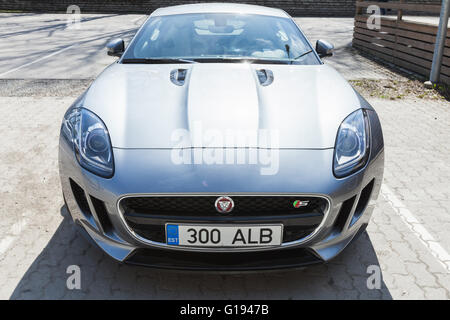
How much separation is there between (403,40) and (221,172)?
25.1 ft

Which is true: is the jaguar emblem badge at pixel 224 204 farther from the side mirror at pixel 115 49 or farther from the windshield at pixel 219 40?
the side mirror at pixel 115 49

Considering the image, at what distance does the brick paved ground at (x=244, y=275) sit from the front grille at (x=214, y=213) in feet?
1.33

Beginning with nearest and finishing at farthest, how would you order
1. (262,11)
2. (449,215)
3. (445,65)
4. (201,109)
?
(201,109) → (449,215) → (262,11) → (445,65)

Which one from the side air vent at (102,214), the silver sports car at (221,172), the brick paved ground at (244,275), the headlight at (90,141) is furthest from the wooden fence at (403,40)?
the side air vent at (102,214)

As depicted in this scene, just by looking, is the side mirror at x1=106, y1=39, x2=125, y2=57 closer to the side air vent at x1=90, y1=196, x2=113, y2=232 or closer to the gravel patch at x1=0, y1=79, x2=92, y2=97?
the side air vent at x1=90, y1=196, x2=113, y2=232

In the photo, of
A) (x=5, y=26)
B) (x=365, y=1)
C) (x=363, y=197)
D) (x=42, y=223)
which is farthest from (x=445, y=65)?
(x=5, y=26)

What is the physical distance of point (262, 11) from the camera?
3807 millimetres

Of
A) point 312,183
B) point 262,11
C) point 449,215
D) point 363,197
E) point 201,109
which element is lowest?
point 449,215

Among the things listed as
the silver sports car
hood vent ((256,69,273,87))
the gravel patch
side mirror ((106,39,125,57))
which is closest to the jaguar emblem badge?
the silver sports car

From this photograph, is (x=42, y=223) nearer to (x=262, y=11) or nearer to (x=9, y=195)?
(x=9, y=195)

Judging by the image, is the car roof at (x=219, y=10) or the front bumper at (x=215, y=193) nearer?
the front bumper at (x=215, y=193)

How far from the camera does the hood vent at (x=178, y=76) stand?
263 cm

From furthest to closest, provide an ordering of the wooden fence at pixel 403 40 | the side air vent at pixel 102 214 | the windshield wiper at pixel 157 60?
the wooden fence at pixel 403 40
the windshield wiper at pixel 157 60
the side air vent at pixel 102 214
